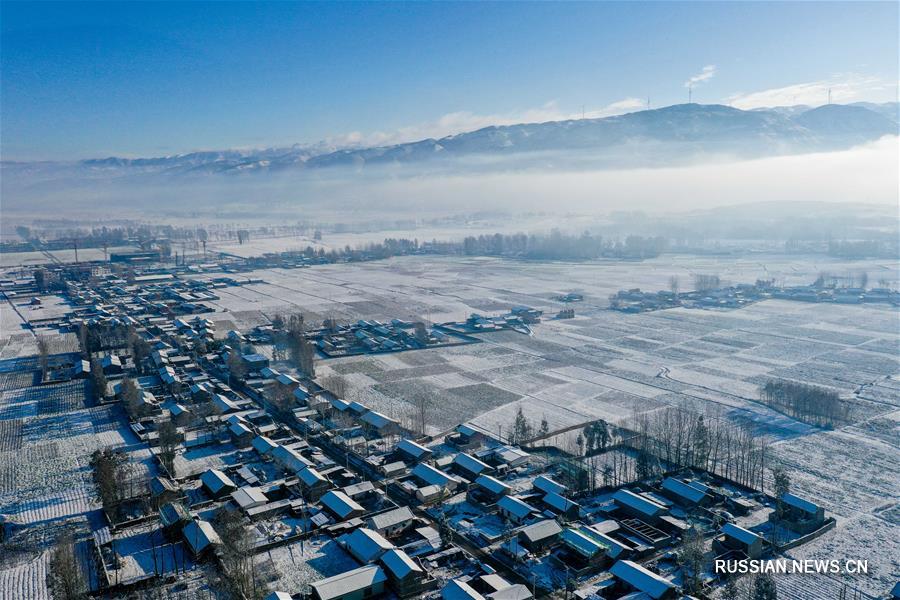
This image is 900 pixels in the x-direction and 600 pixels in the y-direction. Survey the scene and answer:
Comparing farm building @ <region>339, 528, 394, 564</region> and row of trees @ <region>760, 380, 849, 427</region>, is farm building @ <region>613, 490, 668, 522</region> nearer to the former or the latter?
farm building @ <region>339, 528, 394, 564</region>

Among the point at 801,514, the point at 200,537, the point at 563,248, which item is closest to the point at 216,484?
A: the point at 200,537

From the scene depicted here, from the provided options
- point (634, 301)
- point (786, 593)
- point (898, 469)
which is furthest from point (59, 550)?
point (634, 301)

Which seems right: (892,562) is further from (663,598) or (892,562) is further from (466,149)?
(466,149)

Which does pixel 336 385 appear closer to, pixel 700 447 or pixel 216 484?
pixel 216 484

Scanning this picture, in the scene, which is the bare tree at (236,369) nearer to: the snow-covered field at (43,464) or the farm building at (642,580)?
the snow-covered field at (43,464)

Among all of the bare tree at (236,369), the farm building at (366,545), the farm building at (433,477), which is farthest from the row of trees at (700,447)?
the bare tree at (236,369)

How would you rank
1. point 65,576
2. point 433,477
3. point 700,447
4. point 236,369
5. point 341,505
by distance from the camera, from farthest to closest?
point 236,369, point 700,447, point 433,477, point 341,505, point 65,576
